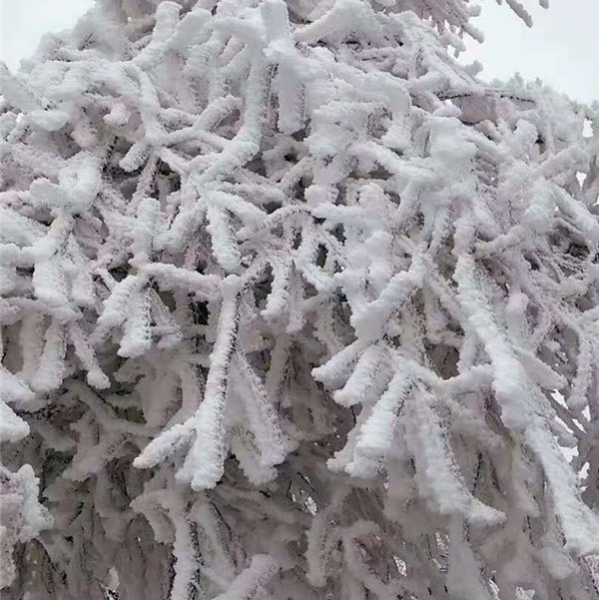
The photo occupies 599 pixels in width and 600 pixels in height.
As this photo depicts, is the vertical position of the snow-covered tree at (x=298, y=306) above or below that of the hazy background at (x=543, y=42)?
above

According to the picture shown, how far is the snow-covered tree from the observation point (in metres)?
0.79

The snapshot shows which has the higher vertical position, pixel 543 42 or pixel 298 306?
pixel 298 306

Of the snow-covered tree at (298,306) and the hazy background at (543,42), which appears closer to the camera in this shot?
the snow-covered tree at (298,306)

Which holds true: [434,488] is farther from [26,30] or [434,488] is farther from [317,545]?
[26,30]

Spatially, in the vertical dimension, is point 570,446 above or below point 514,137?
below

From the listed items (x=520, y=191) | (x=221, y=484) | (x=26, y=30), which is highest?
(x=520, y=191)

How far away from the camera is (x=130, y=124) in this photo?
1015mm

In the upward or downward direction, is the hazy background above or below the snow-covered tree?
below

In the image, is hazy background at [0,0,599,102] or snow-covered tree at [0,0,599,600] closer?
snow-covered tree at [0,0,599,600]

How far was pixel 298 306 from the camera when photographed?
879mm

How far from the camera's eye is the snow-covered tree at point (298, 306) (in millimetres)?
791

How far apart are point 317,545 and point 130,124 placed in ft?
1.91

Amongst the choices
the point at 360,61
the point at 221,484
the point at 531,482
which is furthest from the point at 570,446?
the point at 360,61

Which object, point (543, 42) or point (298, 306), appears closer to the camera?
point (298, 306)
